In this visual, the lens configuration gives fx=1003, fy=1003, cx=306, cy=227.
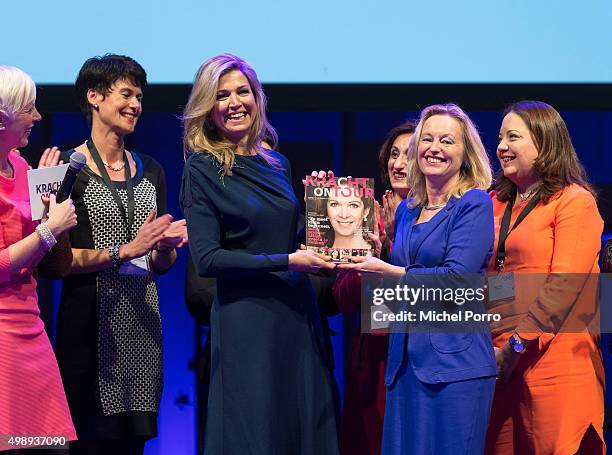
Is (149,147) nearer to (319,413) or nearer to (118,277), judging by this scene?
(118,277)

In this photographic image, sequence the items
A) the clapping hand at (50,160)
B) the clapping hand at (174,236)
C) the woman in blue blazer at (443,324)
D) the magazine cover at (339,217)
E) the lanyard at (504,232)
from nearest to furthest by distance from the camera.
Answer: the woman in blue blazer at (443,324), the magazine cover at (339,217), the clapping hand at (50,160), the lanyard at (504,232), the clapping hand at (174,236)

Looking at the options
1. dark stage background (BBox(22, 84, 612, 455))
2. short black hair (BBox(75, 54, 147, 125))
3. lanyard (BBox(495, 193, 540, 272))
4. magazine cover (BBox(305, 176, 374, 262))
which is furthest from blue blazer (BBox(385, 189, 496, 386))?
dark stage background (BBox(22, 84, 612, 455))

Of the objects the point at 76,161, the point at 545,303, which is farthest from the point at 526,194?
the point at 76,161

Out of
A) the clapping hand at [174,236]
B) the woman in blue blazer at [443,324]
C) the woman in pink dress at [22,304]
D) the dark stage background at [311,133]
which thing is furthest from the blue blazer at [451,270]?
the dark stage background at [311,133]

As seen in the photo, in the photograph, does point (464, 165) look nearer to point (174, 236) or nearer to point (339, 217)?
point (339, 217)

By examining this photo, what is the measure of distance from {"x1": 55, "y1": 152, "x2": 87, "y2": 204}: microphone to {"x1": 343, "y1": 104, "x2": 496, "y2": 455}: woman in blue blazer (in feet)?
3.19

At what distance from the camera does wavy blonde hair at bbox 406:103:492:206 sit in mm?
3408

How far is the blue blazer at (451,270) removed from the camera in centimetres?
321

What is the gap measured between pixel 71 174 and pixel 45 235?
0.73ft

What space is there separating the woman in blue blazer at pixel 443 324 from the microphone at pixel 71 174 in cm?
97

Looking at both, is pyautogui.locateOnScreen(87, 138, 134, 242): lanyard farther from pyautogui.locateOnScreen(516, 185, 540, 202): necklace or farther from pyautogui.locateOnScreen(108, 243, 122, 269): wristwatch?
pyautogui.locateOnScreen(516, 185, 540, 202): necklace

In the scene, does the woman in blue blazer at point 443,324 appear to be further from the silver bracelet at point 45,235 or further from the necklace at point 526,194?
the silver bracelet at point 45,235

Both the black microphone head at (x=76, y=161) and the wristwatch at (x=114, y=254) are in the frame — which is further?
the wristwatch at (x=114, y=254)

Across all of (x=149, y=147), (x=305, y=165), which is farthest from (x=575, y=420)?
(x=149, y=147)
